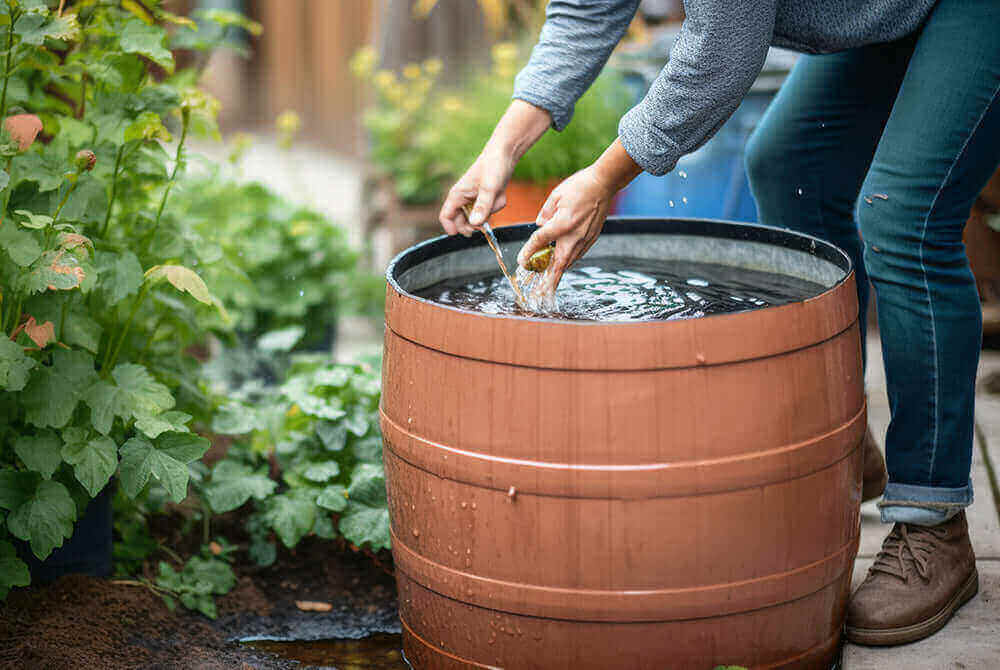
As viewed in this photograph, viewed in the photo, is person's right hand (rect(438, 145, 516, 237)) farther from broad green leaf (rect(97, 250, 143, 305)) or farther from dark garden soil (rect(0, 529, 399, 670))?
dark garden soil (rect(0, 529, 399, 670))

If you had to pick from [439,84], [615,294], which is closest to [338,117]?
[439,84]

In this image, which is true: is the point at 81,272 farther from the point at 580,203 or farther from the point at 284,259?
the point at 284,259

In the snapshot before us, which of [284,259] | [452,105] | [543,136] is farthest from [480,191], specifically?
[452,105]

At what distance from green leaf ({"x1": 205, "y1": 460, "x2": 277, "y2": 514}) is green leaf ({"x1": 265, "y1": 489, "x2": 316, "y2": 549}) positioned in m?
0.03

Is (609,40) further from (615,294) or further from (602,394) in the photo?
(602,394)

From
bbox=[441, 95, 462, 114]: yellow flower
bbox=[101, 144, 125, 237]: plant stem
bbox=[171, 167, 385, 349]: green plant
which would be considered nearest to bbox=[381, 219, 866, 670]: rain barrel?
bbox=[101, 144, 125, 237]: plant stem

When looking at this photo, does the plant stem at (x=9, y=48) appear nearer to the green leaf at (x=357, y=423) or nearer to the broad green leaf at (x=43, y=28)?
the broad green leaf at (x=43, y=28)

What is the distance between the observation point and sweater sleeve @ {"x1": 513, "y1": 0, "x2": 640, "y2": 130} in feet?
5.81

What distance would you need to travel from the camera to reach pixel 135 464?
170cm

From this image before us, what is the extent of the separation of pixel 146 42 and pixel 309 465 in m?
0.83

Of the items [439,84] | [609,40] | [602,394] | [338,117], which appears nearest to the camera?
[602,394]

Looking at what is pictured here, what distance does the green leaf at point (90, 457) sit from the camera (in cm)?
167

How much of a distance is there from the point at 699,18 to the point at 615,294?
483 millimetres

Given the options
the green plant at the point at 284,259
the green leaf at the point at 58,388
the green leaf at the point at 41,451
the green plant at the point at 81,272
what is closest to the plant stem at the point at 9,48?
the green plant at the point at 81,272
